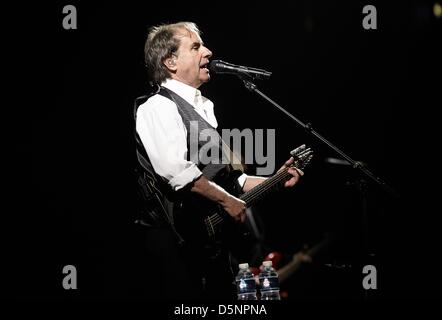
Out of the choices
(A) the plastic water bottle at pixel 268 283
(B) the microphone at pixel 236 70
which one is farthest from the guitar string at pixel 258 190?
(B) the microphone at pixel 236 70

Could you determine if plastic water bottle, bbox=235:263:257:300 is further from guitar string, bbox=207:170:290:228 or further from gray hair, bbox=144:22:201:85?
gray hair, bbox=144:22:201:85

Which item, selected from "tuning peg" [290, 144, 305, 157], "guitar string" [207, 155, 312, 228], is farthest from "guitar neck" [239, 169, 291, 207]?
"tuning peg" [290, 144, 305, 157]

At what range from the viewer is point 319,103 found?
191 inches

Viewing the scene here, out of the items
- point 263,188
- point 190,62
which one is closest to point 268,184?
point 263,188

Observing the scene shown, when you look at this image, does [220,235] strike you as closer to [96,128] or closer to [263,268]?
[263,268]

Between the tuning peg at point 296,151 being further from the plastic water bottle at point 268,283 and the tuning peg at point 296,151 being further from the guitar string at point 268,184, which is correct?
the plastic water bottle at point 268,283

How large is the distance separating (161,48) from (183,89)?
0.97 feet

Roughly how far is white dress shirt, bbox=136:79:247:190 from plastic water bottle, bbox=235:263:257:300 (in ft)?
2.06

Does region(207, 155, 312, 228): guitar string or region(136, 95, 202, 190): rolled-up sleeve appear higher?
region(136, 95, 202, 190): rolled-up sleeve

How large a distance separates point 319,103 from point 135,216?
205cm

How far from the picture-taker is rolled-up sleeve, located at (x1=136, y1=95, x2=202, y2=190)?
2400 millimetres

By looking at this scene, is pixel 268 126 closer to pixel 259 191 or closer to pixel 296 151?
pixel 296 151

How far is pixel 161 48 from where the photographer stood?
288 cm

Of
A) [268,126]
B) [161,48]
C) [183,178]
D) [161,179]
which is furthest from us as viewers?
[268,126]
